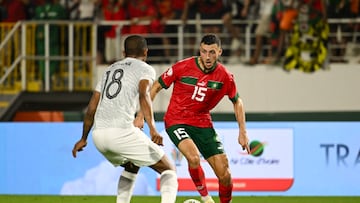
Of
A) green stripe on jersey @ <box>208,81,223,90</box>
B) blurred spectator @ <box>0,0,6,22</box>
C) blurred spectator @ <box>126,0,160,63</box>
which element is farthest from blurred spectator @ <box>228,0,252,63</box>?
green stripe on jersey @ <box>208,81,223,90</box>

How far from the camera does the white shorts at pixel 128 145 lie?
11.1 m

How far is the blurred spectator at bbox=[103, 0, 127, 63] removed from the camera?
20281 millimetres

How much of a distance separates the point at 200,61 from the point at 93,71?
7445mm

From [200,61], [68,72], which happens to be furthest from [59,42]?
[200,61]

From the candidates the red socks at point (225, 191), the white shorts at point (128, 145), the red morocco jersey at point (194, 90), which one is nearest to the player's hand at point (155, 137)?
the white shorts at point (128, 145)

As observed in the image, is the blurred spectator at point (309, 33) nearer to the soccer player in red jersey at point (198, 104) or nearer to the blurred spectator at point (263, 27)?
the blurred spectator at point (263, 27)

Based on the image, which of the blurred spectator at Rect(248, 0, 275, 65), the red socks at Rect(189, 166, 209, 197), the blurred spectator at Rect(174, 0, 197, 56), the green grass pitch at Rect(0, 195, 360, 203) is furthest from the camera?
the blurred spectator at Rect(174, 0, 197, 56)

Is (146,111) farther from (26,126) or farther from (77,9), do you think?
(77,9)

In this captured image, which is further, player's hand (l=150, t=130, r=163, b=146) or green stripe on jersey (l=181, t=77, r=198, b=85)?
green stripe on jersey (l=181, t=77, r=198, b=85)

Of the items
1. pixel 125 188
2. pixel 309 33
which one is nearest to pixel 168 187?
pixel 125 188

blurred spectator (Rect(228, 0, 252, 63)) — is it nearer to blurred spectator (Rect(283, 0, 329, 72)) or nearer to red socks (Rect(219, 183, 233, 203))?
blurred spectator (Rect(283, 0, 329, 72))

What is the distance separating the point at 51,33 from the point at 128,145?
927 cm

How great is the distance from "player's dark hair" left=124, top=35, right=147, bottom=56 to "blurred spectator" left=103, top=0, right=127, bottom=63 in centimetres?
889

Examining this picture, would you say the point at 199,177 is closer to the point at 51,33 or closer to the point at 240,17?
the point at 240,17
